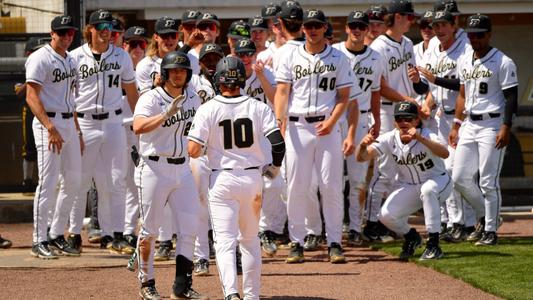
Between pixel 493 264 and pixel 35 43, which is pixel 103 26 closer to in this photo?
pixel 35 43

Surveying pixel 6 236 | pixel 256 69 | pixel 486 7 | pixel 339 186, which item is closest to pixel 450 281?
pixel 339 186

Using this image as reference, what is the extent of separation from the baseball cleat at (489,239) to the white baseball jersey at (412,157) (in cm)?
81

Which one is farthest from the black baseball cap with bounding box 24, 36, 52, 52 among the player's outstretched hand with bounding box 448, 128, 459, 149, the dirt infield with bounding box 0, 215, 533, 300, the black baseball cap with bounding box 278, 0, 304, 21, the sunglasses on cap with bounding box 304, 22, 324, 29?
the player's outstretched hand with bounding box 448, 128, 459, 149

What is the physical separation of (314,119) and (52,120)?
2291 mm

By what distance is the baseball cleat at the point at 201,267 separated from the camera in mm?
10062

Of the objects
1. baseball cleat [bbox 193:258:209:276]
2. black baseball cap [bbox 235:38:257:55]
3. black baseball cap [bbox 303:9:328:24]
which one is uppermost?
black baseball cap [bbox 303:9:328:24]

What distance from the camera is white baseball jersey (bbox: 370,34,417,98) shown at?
1261 cm

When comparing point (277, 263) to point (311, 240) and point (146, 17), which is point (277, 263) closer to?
point (311, 240)

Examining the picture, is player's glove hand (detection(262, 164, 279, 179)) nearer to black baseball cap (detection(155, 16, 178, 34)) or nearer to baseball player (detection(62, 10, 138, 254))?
black baseball cap (detection(155, 16, 178, 34))

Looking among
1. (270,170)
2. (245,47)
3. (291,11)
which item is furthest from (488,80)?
(270,170)

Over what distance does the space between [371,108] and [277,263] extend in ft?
6.72

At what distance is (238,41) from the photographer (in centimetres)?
1080

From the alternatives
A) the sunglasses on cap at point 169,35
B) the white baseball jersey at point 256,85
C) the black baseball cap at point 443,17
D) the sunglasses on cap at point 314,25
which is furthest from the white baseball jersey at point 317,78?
the black baseball cap at point 443,17

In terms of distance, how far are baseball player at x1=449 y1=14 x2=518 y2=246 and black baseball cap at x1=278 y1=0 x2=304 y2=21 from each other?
5.50 ft
